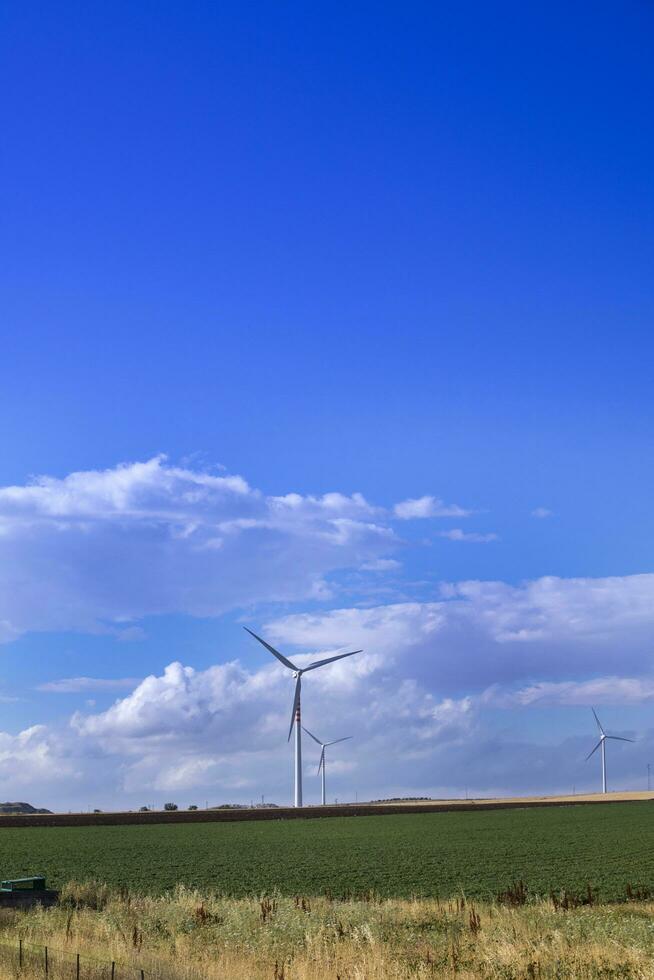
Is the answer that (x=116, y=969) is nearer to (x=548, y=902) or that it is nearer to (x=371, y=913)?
(x=371, y=913)

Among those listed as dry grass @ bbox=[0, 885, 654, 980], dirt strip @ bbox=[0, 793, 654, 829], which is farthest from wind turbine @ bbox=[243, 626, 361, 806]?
dry grass @ bbox=[0, 885, 654, 980]

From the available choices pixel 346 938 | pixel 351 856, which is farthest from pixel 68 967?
pixel 351 856

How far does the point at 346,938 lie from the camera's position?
28.4 m

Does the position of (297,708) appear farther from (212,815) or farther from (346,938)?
(346,938)

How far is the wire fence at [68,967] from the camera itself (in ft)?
73.0

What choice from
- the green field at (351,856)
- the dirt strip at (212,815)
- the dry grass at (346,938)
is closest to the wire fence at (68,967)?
the dry grass at (346,938)

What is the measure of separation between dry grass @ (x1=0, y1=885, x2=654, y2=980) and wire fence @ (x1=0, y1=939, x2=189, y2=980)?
0.54 ft

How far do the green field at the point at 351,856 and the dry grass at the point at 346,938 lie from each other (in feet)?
26.4

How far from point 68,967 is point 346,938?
841 centimetres

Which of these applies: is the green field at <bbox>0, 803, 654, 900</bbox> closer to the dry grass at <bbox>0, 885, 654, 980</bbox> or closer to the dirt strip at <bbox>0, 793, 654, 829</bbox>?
the dirt strip at <bbox>0, 793, 654, 829</bbox>

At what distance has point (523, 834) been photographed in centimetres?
8438

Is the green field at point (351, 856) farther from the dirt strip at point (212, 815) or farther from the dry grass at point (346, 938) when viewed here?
the dry grass at point (346, 938)

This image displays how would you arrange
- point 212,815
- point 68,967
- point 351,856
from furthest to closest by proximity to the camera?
point 212,815, point 351,856, point 68,967

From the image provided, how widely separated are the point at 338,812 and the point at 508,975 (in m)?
104
